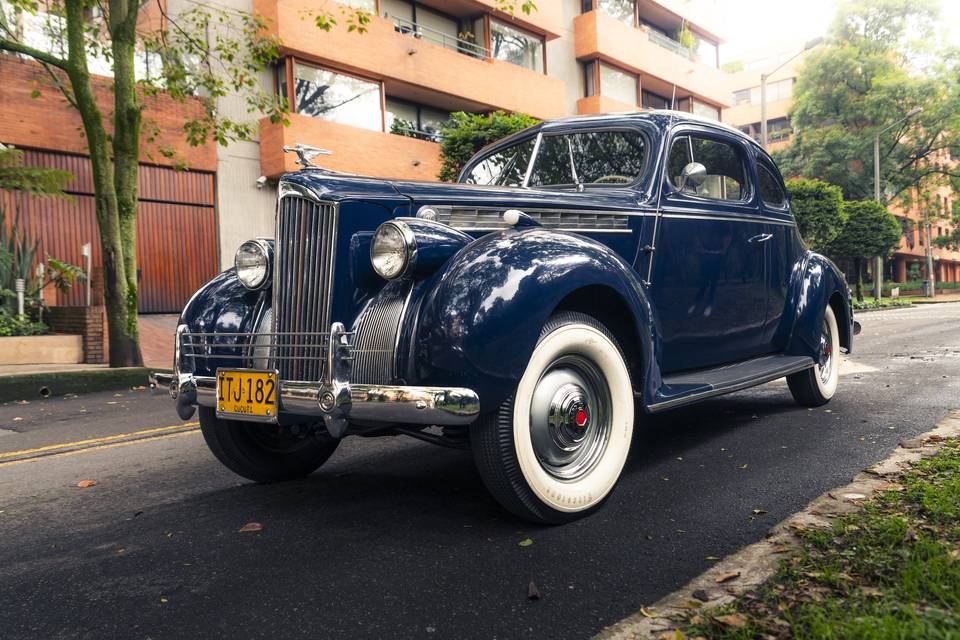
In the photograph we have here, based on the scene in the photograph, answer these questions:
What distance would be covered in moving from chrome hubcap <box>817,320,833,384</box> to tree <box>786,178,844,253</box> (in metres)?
19.2

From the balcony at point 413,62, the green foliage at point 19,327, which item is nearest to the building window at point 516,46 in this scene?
the balcony at point 413,62

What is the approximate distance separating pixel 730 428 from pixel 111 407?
5.85 meters

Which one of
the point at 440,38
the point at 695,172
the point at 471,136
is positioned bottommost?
the point at 695,172

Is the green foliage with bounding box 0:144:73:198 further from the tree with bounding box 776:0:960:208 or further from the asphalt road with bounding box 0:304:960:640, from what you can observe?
the tree with bounding box 776:0:960:208

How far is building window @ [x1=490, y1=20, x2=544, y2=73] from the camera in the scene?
20812 mm

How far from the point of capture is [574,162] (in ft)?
14.7

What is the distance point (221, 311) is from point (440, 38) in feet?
59.1

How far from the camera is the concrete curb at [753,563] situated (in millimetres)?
2055

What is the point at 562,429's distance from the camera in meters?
3.05

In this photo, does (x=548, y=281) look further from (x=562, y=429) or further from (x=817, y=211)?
(x=817, y=211)

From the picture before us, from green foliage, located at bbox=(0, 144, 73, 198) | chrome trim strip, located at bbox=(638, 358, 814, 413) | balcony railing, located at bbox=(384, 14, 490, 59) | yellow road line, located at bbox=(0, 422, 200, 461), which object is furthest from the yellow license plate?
balcony railing, located at bbox=(384, 14, 490, 59)

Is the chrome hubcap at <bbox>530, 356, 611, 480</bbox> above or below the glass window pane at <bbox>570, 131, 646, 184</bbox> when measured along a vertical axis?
below

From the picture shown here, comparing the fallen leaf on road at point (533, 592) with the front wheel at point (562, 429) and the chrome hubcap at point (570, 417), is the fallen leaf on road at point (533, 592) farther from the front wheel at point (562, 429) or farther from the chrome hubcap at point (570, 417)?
the chrome hubcap at point (570, 417)

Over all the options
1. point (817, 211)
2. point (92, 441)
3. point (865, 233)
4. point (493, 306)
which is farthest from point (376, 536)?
point (865, 233)
